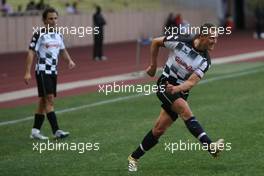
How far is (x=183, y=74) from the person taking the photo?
9375 mm

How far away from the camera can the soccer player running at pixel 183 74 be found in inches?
359

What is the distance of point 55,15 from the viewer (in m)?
11.8

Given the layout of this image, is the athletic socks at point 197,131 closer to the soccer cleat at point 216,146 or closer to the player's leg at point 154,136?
the soccer cleat at point 216,146

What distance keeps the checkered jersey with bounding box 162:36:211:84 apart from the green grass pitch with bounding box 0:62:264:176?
1.18 meters

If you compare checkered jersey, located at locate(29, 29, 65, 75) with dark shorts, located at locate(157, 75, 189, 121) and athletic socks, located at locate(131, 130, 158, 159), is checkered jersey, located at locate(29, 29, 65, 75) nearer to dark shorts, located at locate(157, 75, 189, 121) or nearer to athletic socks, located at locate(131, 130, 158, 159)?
athletic socks, located at locate(131, 130, 158, 159)

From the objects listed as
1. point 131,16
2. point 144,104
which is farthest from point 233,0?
point 144,104

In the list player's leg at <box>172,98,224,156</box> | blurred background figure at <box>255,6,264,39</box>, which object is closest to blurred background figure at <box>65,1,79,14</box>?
blurred background figure at <box>255,6,264,39</box>

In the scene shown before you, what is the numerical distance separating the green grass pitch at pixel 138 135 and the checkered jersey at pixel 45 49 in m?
1.14

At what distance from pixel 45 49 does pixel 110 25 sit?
27421 millimetres

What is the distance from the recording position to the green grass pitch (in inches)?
386

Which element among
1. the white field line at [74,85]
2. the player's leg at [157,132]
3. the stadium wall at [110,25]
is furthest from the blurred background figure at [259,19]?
the player's leg at [157,132]

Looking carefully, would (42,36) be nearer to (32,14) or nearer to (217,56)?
(217,56)

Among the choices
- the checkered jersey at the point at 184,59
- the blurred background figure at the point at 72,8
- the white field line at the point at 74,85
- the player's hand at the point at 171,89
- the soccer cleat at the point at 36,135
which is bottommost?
the blurred background figure at the point at 72,8

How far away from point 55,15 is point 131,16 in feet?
95.8
